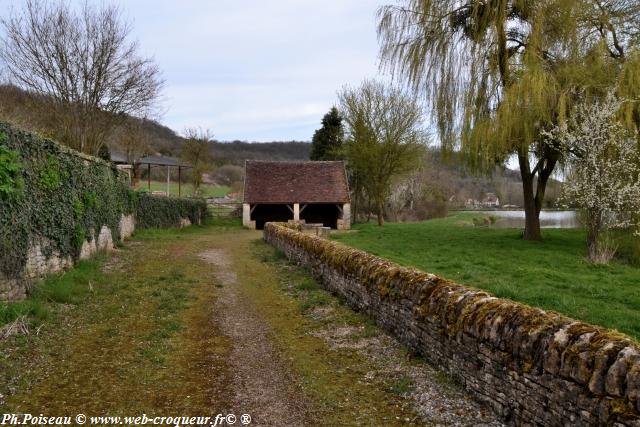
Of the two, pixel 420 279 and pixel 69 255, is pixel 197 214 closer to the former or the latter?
pixel 69 255

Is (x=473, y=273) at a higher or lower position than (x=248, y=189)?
lower

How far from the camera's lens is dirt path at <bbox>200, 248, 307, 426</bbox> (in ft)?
13.7

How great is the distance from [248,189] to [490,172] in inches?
663

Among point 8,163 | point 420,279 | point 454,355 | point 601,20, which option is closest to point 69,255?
point 8,163

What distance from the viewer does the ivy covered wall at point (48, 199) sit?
23.8 ft

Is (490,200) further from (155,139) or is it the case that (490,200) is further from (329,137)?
(155,139)

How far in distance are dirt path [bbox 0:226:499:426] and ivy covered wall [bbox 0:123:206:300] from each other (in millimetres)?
1059

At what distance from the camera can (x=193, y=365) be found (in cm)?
524

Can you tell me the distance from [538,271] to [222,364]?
7.45m

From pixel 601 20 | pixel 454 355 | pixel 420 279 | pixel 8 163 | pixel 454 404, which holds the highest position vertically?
pixel 601 20

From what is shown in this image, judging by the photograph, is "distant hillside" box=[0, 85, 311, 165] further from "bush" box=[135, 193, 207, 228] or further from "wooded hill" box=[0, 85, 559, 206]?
"bush" box=[135, 193, 207, 228]

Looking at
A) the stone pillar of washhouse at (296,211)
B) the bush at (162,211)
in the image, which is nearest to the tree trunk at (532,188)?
the stone pillar of washhouse at (296,211)

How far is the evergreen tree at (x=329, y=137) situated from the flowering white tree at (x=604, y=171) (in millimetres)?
23386

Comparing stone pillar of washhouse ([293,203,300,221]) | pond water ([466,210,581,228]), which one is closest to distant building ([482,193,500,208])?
pond water ([466,210,581,228])
